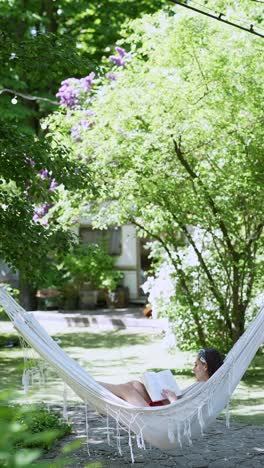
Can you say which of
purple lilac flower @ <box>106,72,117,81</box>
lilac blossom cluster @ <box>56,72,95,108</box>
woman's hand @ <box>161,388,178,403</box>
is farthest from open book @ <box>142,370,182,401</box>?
lilac blossom cluster @ <box>56,72,95,108</box>

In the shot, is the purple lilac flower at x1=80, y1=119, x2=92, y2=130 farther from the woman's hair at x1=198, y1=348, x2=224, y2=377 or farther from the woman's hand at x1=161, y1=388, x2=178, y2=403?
the woman's hand at x1=161, y1=388, x2=178, y2=403

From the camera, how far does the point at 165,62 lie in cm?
755

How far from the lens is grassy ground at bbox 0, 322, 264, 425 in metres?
6.91

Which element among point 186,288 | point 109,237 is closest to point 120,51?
point 186,288

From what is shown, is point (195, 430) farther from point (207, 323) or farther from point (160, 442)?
point (207, 323)

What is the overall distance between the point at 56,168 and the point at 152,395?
1.71 meters

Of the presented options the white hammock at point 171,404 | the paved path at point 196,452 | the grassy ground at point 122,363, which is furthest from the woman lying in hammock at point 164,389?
the grassy ground at point 122,363

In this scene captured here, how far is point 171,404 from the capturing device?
4.25m

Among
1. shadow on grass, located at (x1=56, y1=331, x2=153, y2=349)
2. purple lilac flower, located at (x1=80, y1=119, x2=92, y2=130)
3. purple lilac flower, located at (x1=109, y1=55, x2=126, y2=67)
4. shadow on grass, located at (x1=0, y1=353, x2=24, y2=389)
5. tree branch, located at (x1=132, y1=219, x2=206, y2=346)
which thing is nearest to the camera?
shadow on grass, located at (x1=0, y1=353, x2=24, y2=389)

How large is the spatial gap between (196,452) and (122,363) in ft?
14.4

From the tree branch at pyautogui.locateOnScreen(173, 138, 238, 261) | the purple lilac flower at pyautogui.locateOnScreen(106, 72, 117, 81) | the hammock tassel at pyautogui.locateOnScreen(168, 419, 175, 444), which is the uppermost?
the purple lilac flower at pyautogui.locateOnScreen(106, 72, 117, 81)

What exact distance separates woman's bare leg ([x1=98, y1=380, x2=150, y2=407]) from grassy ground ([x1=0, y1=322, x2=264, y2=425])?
4.02 feet

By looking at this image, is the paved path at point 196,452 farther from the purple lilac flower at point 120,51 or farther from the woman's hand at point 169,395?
the purple lilac flower at point 120,51

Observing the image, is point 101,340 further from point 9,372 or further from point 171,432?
point 171,432
